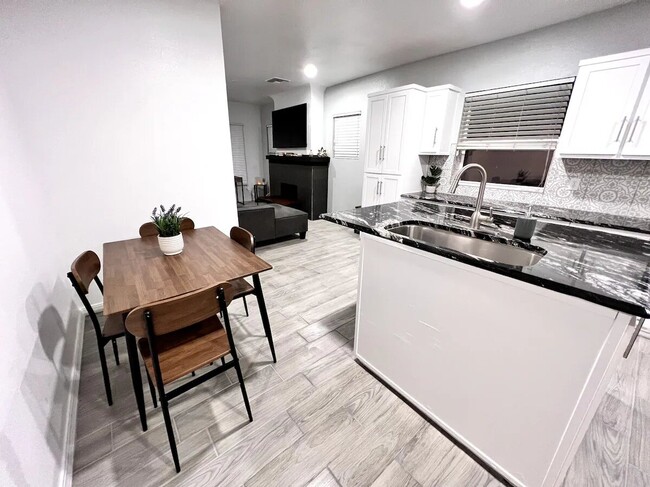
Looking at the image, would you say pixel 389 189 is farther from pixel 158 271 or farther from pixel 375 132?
pixel 158 271

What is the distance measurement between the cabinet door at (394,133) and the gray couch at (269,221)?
1.51 metres

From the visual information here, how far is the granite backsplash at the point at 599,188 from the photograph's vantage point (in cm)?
233

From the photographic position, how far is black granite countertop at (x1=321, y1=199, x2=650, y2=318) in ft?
2.68

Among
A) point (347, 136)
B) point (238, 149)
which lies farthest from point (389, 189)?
point (238, 149)

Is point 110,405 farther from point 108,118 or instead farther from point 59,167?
point 108,118

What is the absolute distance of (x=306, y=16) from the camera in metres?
2.56

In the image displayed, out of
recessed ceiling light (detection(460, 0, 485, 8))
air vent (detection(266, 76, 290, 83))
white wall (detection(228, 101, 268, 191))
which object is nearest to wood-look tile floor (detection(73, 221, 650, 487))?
recessed ceiling light (detection(460, 0, 485, 8))

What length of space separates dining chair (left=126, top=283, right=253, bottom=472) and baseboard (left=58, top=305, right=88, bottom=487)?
45cm

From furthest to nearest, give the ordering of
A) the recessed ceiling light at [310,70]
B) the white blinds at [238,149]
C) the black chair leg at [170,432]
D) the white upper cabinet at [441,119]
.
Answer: the white blinds at [238,149] < the recessed ceiling light at [310,70] < the white upper cabinet at [441,119] < the black chair leg at [170,432]

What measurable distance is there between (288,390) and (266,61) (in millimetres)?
4304

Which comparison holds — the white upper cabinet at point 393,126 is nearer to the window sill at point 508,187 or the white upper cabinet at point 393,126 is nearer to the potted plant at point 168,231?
the window sill at point 508,187

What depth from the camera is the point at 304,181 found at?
5332mm

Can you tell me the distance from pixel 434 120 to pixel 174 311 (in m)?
3.68

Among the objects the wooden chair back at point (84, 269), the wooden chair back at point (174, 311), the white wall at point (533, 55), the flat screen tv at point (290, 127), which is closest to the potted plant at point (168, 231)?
the wooden chair back at point (84, 269)
